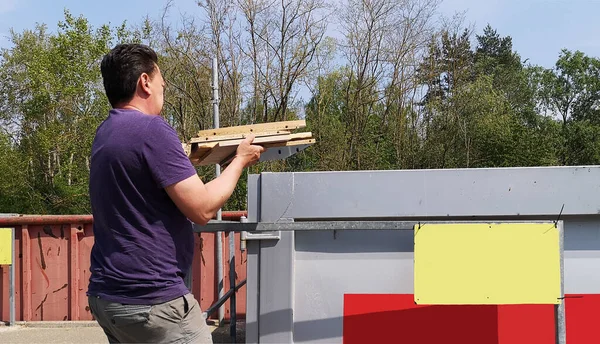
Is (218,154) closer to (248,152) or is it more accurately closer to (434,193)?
(248,152)

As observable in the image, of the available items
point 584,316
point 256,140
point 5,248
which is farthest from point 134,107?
point 5,248

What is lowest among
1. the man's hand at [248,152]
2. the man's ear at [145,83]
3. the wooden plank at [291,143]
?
Answer: the man's hand at [248,152]

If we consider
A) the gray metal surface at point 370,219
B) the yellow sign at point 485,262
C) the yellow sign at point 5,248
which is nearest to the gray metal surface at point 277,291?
the gray metal surface at point 370,219

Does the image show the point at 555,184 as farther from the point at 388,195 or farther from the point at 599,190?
the point at 388,195

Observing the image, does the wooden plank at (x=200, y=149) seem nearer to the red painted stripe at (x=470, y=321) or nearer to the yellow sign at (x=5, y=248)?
the red painted stripe at (x=470, y=321)

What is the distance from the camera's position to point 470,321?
2.65 metres

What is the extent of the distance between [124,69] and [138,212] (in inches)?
18.4

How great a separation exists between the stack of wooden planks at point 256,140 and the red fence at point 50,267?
20.5ft

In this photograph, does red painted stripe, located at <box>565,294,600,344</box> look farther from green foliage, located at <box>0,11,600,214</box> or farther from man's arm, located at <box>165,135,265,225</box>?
green foliage, located at <box>0,11,600,214</box>

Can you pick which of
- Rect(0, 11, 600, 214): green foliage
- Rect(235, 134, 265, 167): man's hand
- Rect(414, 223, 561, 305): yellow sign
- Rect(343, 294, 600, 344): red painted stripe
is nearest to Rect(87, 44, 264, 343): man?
Rect(235, 134, 265, 167): man's hand

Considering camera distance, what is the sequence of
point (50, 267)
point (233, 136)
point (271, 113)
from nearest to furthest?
point (233, 136) → point (50, 267) → point (271, 113)

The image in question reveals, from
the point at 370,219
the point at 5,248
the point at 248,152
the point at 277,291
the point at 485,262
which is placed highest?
the point at 248,152

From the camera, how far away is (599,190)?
103 inches

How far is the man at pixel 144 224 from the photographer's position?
1782 mm
